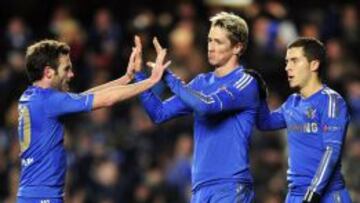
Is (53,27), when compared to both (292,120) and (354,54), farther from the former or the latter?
(292,120)

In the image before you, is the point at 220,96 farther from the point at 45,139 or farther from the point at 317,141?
the point at 45,139

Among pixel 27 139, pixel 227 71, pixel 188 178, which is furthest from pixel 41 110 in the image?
pixel 188 178

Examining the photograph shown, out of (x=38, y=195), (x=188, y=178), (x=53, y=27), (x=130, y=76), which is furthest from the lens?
(x=53, y=27)

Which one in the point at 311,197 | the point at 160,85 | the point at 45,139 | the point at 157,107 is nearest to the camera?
the point at 311,197

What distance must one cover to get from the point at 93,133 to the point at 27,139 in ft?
20.4

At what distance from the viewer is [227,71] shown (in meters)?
8.45

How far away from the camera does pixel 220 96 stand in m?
8.19

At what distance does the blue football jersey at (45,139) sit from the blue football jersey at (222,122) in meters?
0.83

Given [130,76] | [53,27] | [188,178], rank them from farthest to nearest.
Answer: [53,27] < [188,178] < [130,76]

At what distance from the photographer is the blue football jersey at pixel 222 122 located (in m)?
8.15

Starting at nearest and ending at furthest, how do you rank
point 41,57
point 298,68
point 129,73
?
point 41,57 < point 298,68 < point 129,73

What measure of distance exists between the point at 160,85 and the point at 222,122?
396 cm

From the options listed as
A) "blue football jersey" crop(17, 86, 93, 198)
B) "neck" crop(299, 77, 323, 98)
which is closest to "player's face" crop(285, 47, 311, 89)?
"neck" crop(299, 77, 323, 98)

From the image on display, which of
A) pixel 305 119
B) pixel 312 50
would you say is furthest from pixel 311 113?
pixel 312 50
